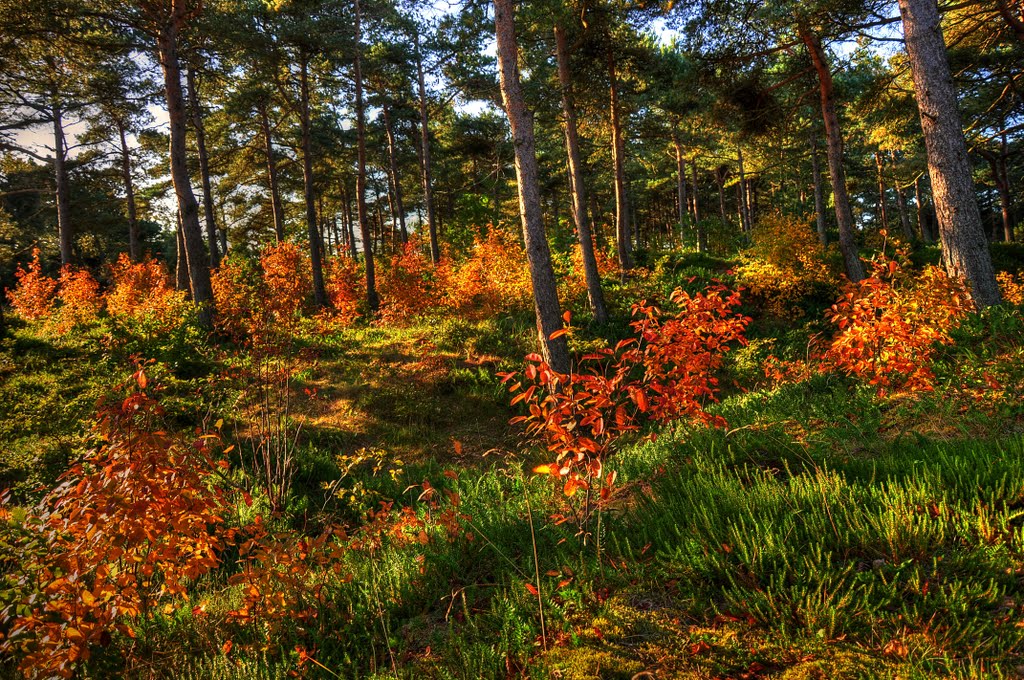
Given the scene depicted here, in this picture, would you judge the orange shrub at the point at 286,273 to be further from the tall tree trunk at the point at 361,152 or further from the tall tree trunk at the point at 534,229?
the tall tree trunk at the point at 534,229

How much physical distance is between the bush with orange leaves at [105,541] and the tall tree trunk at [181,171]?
8.28 metres

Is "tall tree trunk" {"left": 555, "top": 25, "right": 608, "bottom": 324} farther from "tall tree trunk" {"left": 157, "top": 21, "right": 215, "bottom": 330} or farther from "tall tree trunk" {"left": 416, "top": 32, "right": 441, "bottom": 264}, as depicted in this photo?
"tall tree trunk" {"left": 157, "top": 21, "right": 215, "bottom": 330}

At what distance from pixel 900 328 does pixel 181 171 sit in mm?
12285

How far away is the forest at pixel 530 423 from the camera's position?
2129 millimetres

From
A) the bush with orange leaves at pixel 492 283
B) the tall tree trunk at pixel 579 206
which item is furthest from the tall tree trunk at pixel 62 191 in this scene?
the tall tree trunk at pixel 579 206

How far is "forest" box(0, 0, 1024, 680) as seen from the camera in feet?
6.98

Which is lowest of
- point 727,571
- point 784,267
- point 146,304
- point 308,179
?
point 727,571

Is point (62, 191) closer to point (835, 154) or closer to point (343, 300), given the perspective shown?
point (343, 300)

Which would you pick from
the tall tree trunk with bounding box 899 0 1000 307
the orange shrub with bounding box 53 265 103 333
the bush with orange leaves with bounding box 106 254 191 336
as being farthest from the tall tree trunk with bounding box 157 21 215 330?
the tall tree trunk with bounding box 899 0 1000 307

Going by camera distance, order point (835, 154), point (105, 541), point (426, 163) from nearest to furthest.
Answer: point (105, 541)
point (835, 154)
point (426, 163)

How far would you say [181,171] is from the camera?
396 inches

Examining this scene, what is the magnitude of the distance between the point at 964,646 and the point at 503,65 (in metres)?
6.75

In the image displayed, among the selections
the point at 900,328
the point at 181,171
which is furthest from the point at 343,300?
the point at 900,328

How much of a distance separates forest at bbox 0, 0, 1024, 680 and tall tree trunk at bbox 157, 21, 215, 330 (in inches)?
2.4
